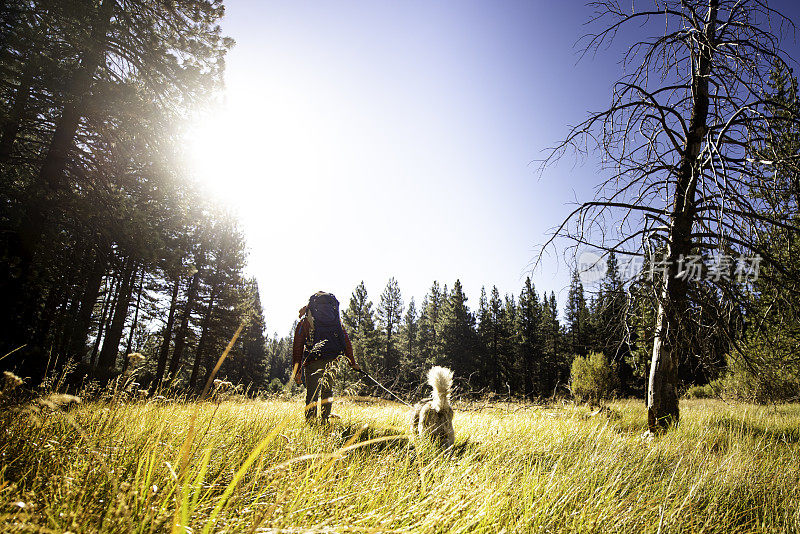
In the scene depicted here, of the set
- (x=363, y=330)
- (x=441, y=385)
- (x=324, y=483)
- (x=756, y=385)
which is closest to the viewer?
(x=324, y=483)

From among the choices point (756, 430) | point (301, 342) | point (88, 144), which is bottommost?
point (756, 430)

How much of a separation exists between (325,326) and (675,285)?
18.3ft

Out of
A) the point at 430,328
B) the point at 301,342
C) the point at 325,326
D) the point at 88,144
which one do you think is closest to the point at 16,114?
the point at 88,144

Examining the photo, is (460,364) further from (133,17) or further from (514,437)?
(133,17)

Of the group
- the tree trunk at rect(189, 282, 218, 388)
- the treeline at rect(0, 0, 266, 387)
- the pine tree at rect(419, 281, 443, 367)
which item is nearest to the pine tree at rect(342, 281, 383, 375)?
the pine tree at rect(419, 281, 443, 367)

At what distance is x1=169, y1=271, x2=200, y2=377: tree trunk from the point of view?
18.1m

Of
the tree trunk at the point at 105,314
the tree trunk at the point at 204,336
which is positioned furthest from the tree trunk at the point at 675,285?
the tree trunk at the point at 105,314

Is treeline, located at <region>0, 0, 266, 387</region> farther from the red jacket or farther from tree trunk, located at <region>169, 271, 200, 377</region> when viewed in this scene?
tree trunk, located at <region>169, 271, 200, 377</region>

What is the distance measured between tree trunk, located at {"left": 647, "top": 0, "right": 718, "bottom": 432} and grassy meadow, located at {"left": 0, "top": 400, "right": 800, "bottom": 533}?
118 cm

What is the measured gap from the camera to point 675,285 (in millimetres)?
5000

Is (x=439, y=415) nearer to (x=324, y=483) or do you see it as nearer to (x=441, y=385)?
(x=441, y=385)

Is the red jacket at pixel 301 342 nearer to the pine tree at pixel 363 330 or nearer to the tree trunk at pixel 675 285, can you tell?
the tree trunk at pixel 675 285

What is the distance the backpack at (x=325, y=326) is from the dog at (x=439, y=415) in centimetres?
171

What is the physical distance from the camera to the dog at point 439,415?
11.7 feet
